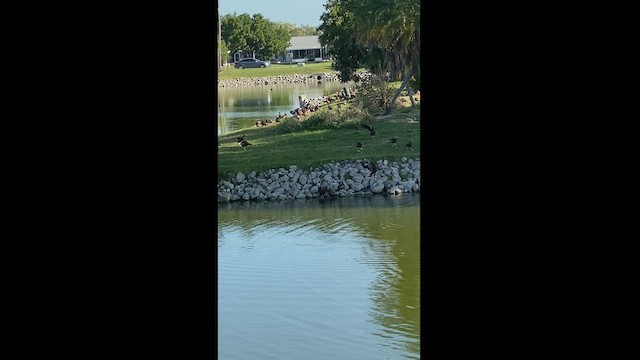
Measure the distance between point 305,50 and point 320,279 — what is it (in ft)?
128

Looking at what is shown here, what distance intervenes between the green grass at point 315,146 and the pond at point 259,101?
103 inches

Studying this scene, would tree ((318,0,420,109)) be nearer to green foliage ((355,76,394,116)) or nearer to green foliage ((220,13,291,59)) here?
green foliage ((355,76,394,116))

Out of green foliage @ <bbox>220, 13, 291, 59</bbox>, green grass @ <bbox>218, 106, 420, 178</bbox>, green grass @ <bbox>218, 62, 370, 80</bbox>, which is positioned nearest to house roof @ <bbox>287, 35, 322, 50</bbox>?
green foliage @ <bbox>220, 13, 291, 59</bbox>

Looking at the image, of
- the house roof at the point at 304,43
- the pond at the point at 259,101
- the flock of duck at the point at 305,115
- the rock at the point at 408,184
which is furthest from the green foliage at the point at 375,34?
the house roof at the point at 304,43

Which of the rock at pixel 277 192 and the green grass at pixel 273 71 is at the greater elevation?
the green grass at pixel 273 71

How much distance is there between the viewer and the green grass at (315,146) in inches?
578

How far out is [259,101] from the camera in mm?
28078

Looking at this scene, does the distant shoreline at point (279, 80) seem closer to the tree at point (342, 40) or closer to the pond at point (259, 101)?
the pond at point (259, 101)

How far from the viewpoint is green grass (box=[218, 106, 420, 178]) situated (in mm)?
14672

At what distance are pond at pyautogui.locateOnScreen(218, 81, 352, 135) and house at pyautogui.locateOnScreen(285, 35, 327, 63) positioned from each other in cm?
1080

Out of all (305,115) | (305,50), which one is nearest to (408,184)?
(305,115)

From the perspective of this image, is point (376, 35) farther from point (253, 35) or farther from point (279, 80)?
point (253, 35)
